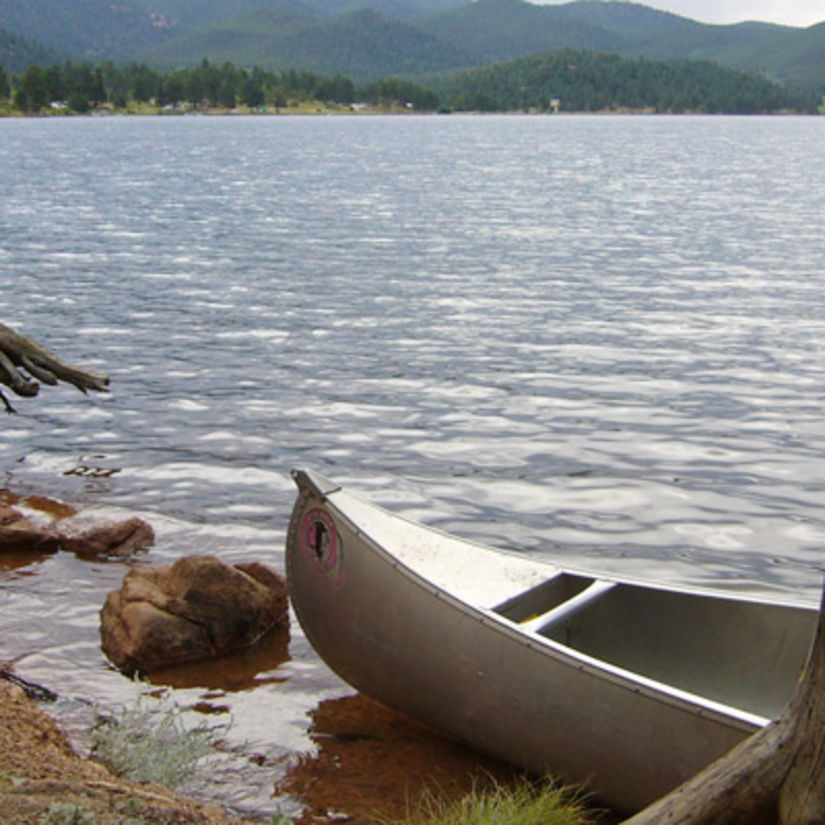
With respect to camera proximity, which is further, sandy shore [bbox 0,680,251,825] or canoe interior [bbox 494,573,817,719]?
canoe interior [bbox 494,573,817,719]

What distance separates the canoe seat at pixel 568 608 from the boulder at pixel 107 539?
559 cm

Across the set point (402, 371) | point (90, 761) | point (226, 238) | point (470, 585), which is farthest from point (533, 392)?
point (226, 238)

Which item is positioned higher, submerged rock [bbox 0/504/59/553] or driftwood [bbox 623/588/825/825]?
driftwood [bbox 623/588/825/825]

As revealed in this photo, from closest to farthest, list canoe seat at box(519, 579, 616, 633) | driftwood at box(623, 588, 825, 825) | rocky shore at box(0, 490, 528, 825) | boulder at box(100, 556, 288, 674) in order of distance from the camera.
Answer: driftwood at box(623, 588, 825, 825) < rocky shore at box(0, 490, 528, 825) < canoe seat at box(519, 579, 616, 633) < boulder at box(100, 556, 288, 674)

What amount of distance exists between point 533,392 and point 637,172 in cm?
6990

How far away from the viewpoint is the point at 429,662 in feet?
26.6

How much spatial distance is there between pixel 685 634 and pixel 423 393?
11.4 meters

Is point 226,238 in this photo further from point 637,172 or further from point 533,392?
point 637,172

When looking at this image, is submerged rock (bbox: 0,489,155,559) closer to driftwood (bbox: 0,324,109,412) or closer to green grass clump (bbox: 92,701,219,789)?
driftwood (bbox: 0,324,109,412)

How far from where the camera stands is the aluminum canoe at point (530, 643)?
7.30 metres

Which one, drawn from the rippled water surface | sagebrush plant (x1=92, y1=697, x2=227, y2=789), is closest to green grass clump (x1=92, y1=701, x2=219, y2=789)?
sagebrush plant (x1=92, y1=697, x2=227, y2=789)

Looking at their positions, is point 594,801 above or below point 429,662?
below

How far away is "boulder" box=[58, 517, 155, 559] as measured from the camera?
1241 cm

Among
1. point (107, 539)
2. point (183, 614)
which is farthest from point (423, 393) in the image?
point (183, 614)
